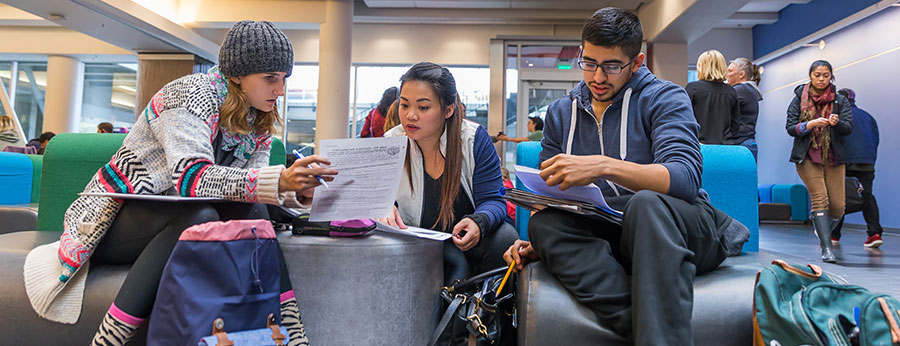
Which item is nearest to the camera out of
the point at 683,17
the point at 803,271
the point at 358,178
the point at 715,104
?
the point at 803,271

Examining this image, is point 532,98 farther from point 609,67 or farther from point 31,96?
point 31,96

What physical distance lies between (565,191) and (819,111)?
13.2 feet

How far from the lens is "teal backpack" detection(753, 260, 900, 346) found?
1.11 meters

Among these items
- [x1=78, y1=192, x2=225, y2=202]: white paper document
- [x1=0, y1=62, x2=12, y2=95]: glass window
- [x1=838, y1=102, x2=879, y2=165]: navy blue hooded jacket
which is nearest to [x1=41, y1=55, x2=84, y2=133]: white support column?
[x1=0, y1=62, x2=12, y2=95]: glass window

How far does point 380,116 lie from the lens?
170 inches

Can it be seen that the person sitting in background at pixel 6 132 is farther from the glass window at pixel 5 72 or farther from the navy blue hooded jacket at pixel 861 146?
the navy blue hooded jacket at pixel 861 146

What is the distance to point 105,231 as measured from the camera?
150 cm

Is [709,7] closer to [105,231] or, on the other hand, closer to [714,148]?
[714,148]

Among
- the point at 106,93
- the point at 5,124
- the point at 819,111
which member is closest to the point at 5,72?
the point at 106,93

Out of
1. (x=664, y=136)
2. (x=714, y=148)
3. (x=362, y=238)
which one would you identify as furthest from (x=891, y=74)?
(x=362, y=238)

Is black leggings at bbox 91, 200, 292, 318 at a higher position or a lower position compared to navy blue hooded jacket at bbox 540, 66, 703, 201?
lower

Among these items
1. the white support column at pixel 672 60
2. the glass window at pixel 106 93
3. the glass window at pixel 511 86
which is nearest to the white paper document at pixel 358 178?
the glass window at pixel 511 86

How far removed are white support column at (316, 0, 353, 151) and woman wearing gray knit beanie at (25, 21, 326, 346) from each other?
→ 6.64m

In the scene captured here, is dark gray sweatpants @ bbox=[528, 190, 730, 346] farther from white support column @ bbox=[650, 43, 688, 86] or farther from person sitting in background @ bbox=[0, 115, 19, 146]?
white support column @ bbox=[650, 43, 688, 86]
